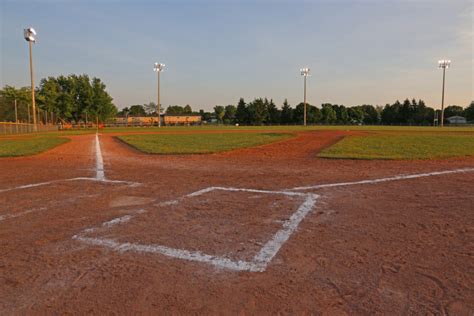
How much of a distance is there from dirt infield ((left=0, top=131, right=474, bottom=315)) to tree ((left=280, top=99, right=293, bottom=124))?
9043cm

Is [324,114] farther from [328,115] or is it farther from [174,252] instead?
[174,252]

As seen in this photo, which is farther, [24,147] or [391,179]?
[24,147]

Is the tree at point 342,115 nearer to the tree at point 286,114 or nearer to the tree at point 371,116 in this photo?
the tree at point 371,116

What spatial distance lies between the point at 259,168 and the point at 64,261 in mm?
6080

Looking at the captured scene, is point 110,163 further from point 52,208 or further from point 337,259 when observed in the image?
point 337,259

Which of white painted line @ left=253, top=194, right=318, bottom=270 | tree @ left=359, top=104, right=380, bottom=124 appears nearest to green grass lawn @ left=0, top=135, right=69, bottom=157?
white painted line @ left=253, top=194, right=318, bottom=270

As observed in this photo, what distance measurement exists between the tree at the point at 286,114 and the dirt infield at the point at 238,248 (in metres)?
90.4

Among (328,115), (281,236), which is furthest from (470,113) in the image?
(281,236)

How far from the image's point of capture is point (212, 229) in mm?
3553

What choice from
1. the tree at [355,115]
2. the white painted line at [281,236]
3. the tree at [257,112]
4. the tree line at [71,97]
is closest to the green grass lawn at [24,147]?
the white painted line at [281,236]

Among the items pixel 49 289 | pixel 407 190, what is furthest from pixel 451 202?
pixel 49 289

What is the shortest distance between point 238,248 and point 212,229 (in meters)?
0.61

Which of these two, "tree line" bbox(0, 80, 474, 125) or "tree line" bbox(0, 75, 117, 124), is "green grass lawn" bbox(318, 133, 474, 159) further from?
"tree line" bbox(0, 75, 117, 124)

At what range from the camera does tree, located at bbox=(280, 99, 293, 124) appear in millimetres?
94875
